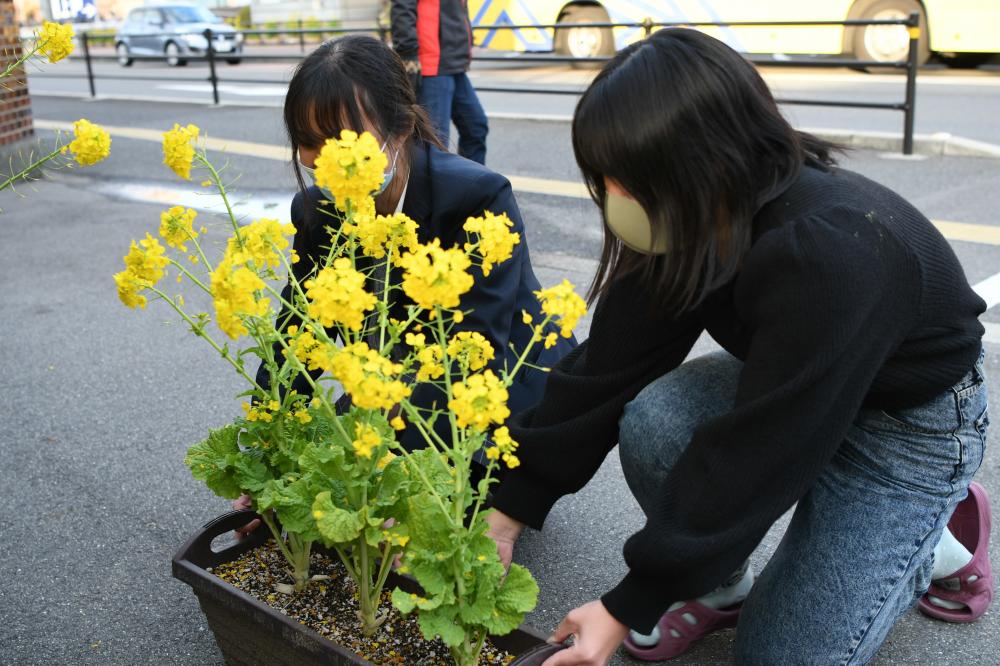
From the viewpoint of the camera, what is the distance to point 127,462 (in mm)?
3041

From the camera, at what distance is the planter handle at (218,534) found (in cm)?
190

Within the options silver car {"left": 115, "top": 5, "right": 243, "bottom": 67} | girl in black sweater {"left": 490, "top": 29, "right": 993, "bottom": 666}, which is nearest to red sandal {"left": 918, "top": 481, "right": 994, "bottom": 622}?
girl in black sweater {"left": 490, "top": 29, "right": 993, "bottom": 666}

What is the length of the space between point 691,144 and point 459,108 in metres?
5.12

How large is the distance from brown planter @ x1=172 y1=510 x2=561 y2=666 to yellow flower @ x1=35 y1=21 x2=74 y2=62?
959 mm

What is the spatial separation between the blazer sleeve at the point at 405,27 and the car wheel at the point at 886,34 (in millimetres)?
6904

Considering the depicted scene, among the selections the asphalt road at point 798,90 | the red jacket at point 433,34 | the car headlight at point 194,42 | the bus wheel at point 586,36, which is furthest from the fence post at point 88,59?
the car headlight at point 194,42

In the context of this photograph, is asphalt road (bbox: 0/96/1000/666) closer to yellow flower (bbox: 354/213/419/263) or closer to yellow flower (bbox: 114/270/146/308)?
yellow flower (bbox: 114/270/146/308)

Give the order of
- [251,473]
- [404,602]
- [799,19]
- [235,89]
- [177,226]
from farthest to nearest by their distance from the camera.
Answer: [235,89] → [799,19] → [251,473] → [177,226] → [404,602]

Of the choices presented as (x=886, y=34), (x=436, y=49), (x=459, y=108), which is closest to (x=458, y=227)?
(x=436, y=49)

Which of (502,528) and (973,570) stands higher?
(502,528)

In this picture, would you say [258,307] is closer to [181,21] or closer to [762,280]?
[762,280]

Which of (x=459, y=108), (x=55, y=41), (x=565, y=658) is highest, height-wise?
(x=55, y=41)

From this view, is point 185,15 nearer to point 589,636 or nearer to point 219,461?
point 219,461

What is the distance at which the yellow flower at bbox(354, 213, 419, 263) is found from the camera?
1.62 meters
